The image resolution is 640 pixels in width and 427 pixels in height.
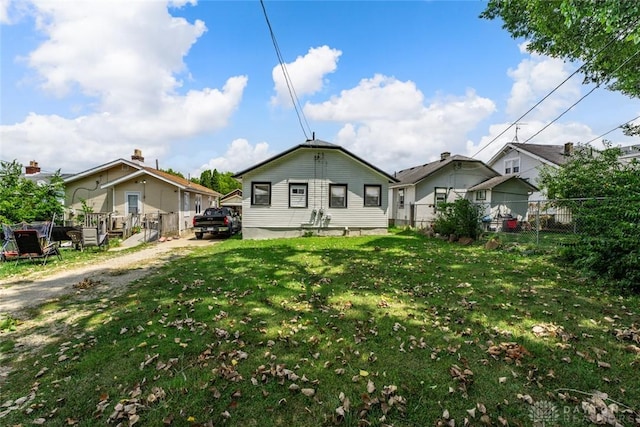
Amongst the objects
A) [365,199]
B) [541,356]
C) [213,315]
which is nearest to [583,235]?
[541,356]

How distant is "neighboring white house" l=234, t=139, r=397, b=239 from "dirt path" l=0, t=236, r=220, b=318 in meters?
6.54

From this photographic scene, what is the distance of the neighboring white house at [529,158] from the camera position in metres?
21.5

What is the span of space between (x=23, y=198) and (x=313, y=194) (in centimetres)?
1396

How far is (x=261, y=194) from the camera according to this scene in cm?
1570

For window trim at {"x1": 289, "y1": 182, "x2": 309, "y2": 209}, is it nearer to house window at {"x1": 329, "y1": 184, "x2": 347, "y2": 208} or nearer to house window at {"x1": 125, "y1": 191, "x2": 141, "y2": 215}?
house window at {"x1": 329, "y1": 184, "x2": 347, "y2": 208}

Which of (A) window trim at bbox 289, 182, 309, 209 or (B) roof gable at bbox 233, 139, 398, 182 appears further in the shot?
(A) window trim at bbox 289, 182, 309, 209

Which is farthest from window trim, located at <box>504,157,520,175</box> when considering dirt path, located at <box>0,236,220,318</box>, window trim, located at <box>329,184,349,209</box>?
dirt path, located at <box>0,236,220,318</box>

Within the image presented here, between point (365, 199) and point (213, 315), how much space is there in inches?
506

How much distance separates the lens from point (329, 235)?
16.1 metres

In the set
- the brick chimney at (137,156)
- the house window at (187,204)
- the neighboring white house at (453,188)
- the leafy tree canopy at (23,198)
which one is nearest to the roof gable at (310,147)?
the house window at (187,204)

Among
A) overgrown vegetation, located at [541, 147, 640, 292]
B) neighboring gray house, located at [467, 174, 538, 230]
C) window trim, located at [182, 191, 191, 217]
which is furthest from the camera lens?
neighboring gray house, located at [467, 174, 538, 230]

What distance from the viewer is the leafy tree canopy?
1341cm

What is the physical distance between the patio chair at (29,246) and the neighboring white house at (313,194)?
788cm

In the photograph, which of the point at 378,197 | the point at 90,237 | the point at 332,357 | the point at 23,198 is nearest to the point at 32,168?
the point at 23,198
